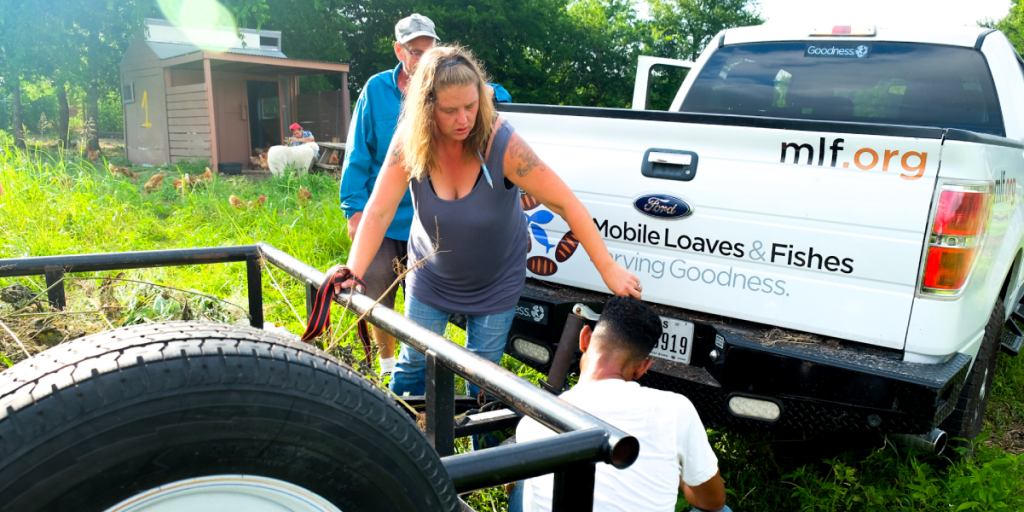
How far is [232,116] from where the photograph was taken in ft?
61.7

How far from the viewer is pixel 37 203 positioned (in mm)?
6750

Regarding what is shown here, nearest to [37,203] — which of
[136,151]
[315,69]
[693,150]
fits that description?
[693,150]

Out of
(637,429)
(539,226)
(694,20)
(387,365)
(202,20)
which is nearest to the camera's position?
(637,429)

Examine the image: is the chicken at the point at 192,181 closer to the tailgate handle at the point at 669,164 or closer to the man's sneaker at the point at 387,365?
the man's sneaker at the point at 387,365

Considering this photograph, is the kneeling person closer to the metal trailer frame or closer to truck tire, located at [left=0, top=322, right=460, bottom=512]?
the metal trailer frame

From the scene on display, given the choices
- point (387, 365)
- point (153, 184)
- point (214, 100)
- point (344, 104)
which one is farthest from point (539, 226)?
point (214, 100)

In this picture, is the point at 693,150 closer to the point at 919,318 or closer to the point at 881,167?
the point at 881,167

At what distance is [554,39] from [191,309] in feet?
98.3

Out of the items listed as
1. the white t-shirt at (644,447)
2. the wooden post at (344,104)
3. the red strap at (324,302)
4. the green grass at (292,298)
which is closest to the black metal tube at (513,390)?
the red strap at (324,302)

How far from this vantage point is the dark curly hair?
7.00 feet

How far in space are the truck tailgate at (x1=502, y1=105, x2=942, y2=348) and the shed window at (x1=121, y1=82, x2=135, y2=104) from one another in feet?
69.8

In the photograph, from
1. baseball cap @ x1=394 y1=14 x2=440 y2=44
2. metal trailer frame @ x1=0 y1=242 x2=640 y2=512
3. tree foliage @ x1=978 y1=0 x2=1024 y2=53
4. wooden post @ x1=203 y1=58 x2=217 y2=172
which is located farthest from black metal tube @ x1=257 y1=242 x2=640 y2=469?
tree foliage @ x1=978 y1=0 x2=1024 y2=53

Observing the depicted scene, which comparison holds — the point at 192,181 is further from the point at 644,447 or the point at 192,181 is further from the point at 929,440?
the point at 929,440

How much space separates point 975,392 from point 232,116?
62.1 feet
